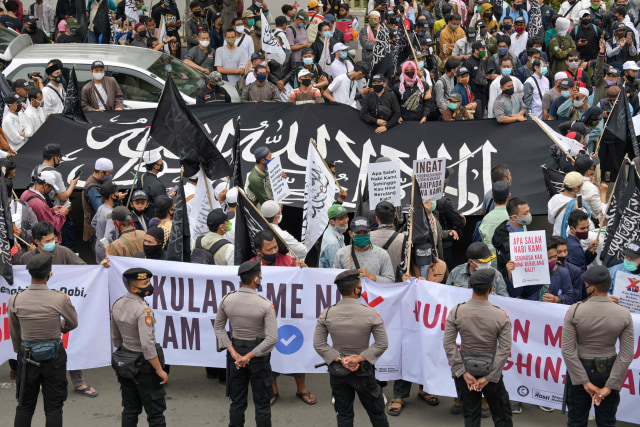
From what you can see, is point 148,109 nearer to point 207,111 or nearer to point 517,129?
point 207,111

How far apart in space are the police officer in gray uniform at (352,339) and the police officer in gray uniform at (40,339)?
220 cm

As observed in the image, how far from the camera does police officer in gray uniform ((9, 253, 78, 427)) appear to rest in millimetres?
7738

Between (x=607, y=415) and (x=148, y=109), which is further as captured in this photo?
(x=148, y=109)

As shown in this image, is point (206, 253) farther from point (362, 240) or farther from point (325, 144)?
point (325, 144)

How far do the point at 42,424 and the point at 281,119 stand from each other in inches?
254

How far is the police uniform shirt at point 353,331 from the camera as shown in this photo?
7469mm

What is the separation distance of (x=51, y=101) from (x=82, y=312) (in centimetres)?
652

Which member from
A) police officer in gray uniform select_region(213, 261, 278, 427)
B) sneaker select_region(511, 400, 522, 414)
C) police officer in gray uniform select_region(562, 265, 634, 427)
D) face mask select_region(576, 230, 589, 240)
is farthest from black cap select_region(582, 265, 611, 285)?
police officer in gray uniform select_region(213, 261, 278, 427)

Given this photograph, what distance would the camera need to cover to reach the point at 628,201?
8727mm

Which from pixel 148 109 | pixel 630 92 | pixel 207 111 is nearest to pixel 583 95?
pixel 630 92

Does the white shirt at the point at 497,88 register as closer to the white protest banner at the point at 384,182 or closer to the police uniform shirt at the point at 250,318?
the white protest banner at the point at 384,182

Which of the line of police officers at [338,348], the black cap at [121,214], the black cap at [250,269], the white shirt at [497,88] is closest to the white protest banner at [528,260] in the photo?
the line of police officers at [338,348]

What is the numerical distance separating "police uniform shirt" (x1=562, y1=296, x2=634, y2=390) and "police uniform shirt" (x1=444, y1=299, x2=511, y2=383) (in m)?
0.51

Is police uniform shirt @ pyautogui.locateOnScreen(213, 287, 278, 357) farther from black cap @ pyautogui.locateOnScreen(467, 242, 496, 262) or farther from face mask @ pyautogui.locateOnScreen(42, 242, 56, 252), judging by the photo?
face mask @ pyautogui.locateOnScreen(42, 242, 56, 252)
